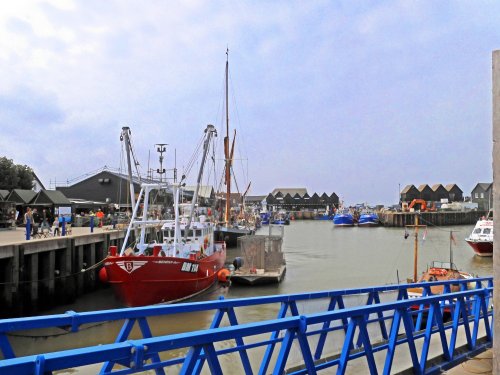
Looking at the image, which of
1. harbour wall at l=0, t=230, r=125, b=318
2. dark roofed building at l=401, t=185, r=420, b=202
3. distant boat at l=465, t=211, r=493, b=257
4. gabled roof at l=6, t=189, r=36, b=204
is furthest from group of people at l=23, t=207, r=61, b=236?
dark roofed building at l=401, t=185, r=420, b=202

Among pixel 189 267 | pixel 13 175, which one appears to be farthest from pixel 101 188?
pixel 189 267

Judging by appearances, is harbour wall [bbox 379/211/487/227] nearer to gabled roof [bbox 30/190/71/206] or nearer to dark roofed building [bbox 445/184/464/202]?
dark roofed building [bbox 445/184/464/202]

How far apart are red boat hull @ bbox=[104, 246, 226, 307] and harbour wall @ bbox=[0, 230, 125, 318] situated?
3.33 meters

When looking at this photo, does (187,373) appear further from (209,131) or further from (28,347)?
(209,131)

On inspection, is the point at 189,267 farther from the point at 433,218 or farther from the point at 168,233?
the point at 433,218

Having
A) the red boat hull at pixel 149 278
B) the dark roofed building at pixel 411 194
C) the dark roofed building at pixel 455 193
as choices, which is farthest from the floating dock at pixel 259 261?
the dark roofed building at pixel 455 193

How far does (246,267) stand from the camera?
26.0 metres

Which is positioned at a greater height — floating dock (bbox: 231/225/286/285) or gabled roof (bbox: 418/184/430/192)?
gabled roof (bbox: 418/184/430/192)

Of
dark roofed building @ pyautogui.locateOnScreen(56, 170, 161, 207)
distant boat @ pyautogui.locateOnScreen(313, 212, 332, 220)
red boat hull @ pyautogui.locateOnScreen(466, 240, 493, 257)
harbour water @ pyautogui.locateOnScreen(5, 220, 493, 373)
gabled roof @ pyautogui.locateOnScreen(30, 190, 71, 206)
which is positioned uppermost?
dark roofed building @ pyautogui.locateOnScreen(56, 170, 161, 207)

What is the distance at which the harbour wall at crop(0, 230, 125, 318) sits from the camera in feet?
59.7

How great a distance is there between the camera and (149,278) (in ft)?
62.0

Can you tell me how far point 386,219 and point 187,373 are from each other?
111 metres

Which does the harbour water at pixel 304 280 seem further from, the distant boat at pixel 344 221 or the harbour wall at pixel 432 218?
the distant boat at pixel 344 221

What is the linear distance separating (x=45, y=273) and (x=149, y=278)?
5597 mm
